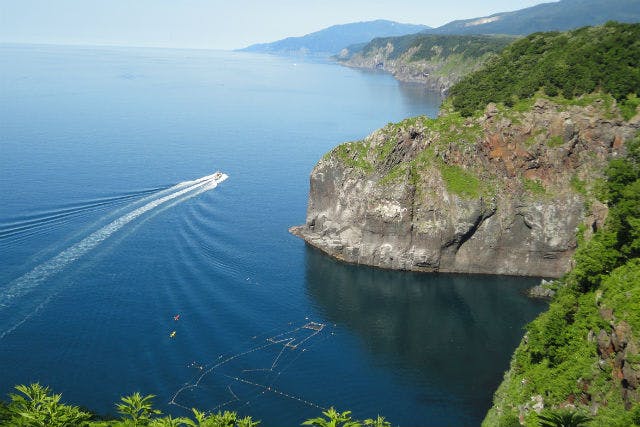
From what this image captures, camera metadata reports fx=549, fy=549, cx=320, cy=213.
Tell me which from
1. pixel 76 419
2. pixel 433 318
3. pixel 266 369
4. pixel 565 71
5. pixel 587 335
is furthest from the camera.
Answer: pixel 565 71

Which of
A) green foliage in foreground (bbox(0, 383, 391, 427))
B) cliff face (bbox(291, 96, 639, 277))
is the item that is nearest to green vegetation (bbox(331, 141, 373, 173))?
cliff face (bbox(291, 96, 639, 277))

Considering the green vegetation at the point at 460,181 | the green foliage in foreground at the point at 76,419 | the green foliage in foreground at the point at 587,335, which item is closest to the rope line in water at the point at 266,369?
the green foliage in foreground at the point at 76,419

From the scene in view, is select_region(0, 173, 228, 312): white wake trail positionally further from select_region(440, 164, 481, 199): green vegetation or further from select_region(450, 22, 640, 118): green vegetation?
select_region(450, 22, 640, 118): green vegetation

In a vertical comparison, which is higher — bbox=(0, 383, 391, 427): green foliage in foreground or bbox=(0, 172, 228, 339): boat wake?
bbox=(0, 383, 391, 427): green foliage in foreground

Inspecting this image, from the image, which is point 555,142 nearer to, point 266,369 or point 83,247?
point 266,369

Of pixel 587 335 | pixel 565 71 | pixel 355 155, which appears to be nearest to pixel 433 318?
pixel 587 335

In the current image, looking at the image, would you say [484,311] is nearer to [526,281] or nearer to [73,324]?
[526,281]

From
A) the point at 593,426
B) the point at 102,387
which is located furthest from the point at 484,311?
the point at 102,387
